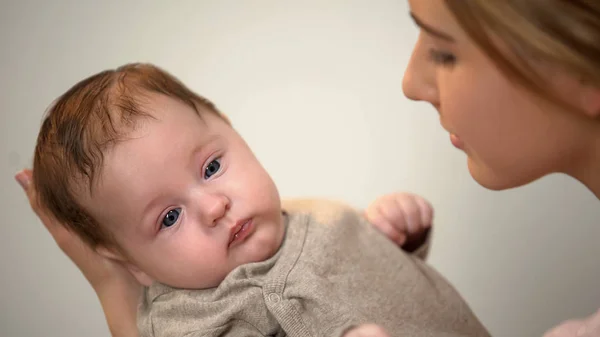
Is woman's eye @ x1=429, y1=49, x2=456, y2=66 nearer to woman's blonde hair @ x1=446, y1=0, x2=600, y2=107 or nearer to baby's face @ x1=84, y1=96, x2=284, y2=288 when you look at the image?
woman's blonde hair @ x1=446, y1=0, x2=600, y2=107

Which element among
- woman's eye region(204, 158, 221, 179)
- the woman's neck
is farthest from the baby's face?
the woman's neck

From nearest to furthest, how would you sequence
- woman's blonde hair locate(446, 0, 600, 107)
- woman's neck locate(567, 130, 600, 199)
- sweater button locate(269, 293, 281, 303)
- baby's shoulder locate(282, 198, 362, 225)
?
woman's blonde hair locate(446, 0, 600, 107) → woman's neck locate(567, 130, 600, 199) → sweater button locate(269, 293, 281, 303) → baby's shoulder locate(282, 198, 362, 225)

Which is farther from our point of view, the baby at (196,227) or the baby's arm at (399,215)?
the baby's arm at (399,215)

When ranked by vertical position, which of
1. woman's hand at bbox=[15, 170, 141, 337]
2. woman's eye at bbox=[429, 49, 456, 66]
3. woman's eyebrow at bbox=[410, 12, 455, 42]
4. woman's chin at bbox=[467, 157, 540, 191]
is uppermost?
woman's eyebrow at bbox=[410, 12, 455, 42]

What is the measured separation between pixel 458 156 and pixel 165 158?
72cm

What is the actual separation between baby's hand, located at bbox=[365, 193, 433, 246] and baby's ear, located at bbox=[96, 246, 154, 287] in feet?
1.12

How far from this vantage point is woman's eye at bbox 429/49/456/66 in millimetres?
593

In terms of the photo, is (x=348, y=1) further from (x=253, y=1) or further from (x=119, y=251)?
(x=119, y=251)

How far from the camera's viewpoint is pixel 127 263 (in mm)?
833

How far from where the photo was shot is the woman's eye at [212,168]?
2.54 feet

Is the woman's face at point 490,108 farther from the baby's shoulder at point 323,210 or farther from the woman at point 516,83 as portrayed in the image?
the baby's shoulder at point 323,210

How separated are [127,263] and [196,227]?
0.53ft

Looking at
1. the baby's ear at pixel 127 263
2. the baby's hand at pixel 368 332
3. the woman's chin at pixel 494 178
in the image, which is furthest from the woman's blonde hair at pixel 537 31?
the baby's ear at pixel 127 263

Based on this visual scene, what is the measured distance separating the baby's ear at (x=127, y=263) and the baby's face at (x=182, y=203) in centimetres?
4
